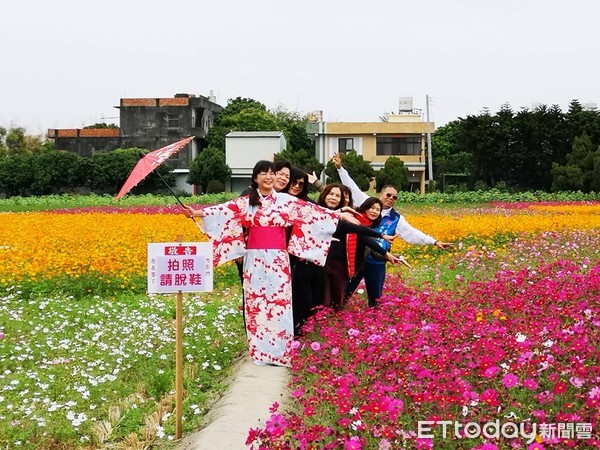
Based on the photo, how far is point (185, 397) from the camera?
5750mm

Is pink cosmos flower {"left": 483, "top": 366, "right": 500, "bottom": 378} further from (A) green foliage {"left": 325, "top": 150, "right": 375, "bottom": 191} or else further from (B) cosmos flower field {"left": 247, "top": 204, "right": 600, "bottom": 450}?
(A) green foliage {"left": 325, "top": 150, "right": 375, "bottom": 191}

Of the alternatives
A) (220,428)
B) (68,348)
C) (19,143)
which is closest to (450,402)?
(220,428)

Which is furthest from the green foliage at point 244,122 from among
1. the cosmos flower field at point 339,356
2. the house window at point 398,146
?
the cosmos flower field at point 339,356

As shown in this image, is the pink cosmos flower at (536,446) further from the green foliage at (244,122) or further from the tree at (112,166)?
the green foliage at (244,122)

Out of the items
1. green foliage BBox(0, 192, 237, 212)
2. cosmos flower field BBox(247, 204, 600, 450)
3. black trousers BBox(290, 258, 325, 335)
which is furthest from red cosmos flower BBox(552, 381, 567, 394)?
green foliage BBox(0, 192, 237, 212)

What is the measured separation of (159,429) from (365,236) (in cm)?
271

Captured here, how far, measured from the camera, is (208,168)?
45000 mm

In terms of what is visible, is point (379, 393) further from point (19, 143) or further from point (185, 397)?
point (19, 143)

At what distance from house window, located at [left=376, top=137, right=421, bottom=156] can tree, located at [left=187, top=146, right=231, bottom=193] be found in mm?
11370

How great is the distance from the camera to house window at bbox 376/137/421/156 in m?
51.0

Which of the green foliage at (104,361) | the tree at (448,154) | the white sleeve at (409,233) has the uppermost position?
the tree at (448,154)

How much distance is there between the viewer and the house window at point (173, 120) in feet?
167

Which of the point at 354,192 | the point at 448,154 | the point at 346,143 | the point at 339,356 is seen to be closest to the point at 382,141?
the point at 346,143

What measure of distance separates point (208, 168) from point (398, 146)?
528 inches
